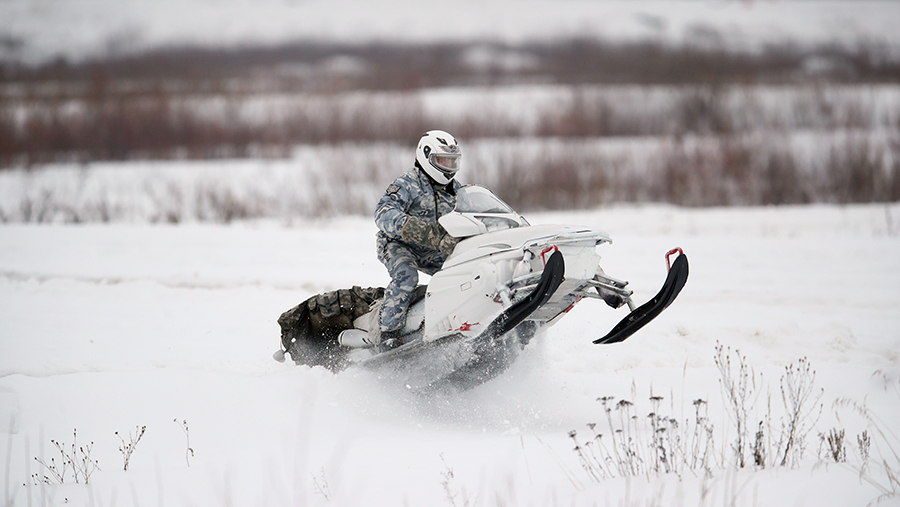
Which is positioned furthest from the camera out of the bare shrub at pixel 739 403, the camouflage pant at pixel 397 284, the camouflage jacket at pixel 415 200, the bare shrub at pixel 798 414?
the camouflage pant at pixel 397 284

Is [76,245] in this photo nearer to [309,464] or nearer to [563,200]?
[309,464]

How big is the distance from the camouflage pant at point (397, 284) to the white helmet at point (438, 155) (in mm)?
602

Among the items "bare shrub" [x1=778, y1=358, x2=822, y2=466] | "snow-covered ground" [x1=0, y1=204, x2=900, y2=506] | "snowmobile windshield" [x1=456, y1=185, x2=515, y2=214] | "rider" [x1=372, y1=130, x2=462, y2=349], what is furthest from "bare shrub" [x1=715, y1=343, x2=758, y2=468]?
"rider" [x1=372, y1=130, x2=462, y2=349]

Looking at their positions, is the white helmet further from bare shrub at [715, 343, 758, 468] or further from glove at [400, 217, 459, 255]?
bare shrub at [715, 343, 758, 468]

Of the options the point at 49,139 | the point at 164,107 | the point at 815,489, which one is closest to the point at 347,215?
the point at 164,107

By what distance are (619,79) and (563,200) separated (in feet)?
32.3

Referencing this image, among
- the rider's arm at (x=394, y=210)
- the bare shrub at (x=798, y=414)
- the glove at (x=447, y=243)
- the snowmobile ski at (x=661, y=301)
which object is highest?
the rider's arm at (x=394, y=210)

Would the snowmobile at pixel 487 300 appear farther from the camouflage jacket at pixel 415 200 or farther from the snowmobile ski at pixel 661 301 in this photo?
the camouflage jacket at pixel 415 200

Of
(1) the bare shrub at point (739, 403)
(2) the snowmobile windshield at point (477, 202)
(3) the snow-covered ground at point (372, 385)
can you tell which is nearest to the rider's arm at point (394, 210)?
(2) the snowmobile windshield at point (477, 202)

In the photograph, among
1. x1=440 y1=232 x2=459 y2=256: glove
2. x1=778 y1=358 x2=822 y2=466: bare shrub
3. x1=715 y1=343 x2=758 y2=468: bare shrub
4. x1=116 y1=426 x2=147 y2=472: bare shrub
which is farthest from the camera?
x1=440 y1=232 x2=459 y2=256: glove

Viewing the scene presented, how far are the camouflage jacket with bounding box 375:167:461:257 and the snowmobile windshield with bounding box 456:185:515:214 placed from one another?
17.4 inches

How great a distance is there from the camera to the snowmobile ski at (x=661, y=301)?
14.3 feet

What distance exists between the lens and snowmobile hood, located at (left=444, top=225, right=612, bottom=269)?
14.1 feet

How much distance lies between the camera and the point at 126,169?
20.9 m
